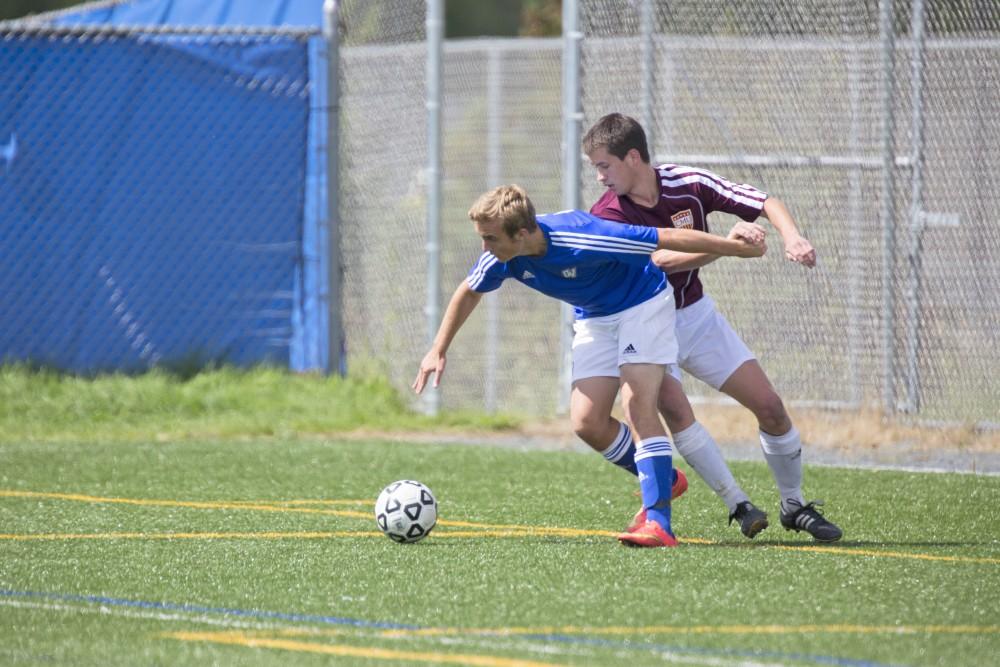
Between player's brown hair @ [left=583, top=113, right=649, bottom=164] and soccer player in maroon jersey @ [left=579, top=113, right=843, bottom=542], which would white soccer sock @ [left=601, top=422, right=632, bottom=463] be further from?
player's brown hair @ [left=583, top=113, right=649, bottom=164]

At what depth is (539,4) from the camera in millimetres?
22844

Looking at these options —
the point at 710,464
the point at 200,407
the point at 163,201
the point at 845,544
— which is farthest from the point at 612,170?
the point at 163,201

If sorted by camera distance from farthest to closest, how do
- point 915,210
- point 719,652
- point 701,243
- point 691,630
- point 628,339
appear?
point 915,210, point 628,339, point 701,243, point 691,630, point 719,652

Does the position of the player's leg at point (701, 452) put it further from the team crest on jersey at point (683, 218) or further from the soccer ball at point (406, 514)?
the soccer ball at point (406, 514)

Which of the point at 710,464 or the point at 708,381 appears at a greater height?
the point at 708,381

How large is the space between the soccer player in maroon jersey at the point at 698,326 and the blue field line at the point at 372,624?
85.1 inches

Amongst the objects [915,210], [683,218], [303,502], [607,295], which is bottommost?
[303,502]

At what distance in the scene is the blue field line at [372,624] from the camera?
4402 mm

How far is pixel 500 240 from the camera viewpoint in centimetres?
633

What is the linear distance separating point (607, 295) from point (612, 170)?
0.59 metres

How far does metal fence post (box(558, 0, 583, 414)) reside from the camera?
1105 cm

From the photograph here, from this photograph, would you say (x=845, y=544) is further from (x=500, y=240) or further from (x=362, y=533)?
(x=362, y=533)

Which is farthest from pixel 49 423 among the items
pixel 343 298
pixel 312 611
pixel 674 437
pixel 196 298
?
pixel 312 611

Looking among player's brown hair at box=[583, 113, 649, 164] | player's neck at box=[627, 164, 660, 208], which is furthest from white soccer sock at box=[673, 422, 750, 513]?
player's brown hair at box=[583, 113, 649, 164]
